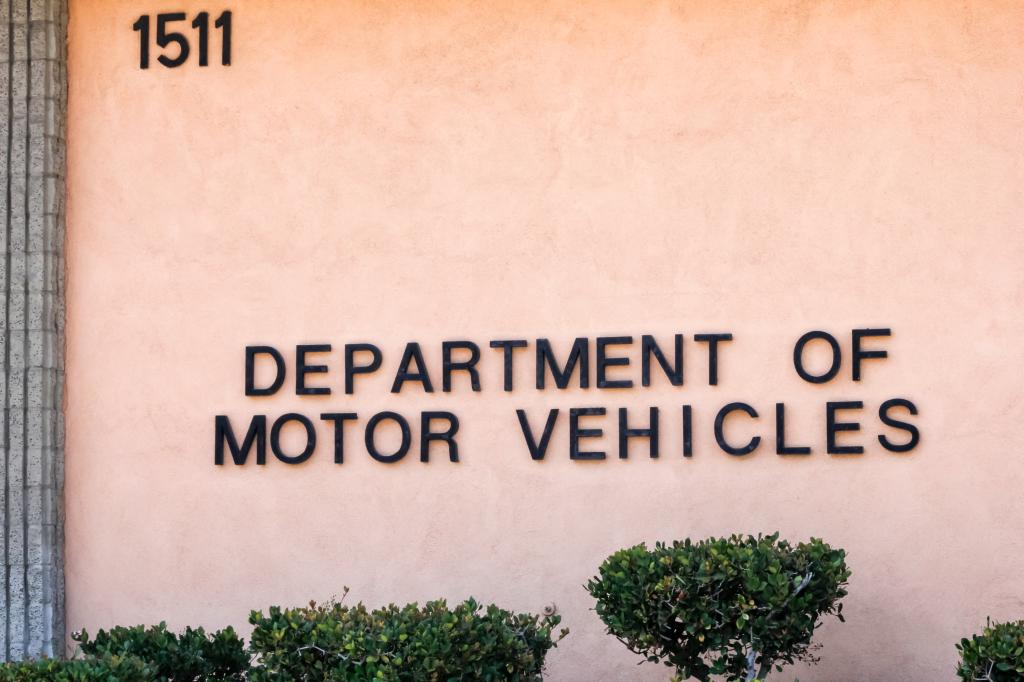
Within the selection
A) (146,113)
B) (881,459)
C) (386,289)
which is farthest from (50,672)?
(881,459)

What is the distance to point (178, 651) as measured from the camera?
5652 mm

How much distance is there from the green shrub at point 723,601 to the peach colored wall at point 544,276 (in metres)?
0.79

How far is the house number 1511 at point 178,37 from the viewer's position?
23.2 feet

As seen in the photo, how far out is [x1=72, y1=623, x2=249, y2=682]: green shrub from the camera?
5.62 metres

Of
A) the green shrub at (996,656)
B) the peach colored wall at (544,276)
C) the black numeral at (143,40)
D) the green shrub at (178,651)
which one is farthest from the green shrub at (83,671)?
the black numeral at (143,40)

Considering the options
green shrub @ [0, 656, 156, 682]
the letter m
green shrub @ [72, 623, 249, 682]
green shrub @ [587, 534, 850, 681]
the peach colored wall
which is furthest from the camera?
the letter m

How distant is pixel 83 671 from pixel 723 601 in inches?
92.9

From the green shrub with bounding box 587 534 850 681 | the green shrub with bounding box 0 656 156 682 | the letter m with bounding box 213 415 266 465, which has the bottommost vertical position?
the green shrub with bounding box 0 656 156 682

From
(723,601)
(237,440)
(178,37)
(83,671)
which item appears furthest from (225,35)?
(723,601)

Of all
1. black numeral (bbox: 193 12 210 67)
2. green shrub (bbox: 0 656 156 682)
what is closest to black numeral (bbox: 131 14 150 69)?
black numeral (bbox: 193 12 210 67)

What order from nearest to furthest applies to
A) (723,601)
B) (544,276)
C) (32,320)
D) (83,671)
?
(83,671) → (723,601) → (544,276) → (32,320)

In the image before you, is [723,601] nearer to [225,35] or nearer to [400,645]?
[400,645]

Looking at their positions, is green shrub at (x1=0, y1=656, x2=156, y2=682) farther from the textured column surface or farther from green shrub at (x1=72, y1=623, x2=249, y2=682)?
the textured column surface

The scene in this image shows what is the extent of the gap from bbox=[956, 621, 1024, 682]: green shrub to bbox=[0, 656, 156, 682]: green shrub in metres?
3.01
